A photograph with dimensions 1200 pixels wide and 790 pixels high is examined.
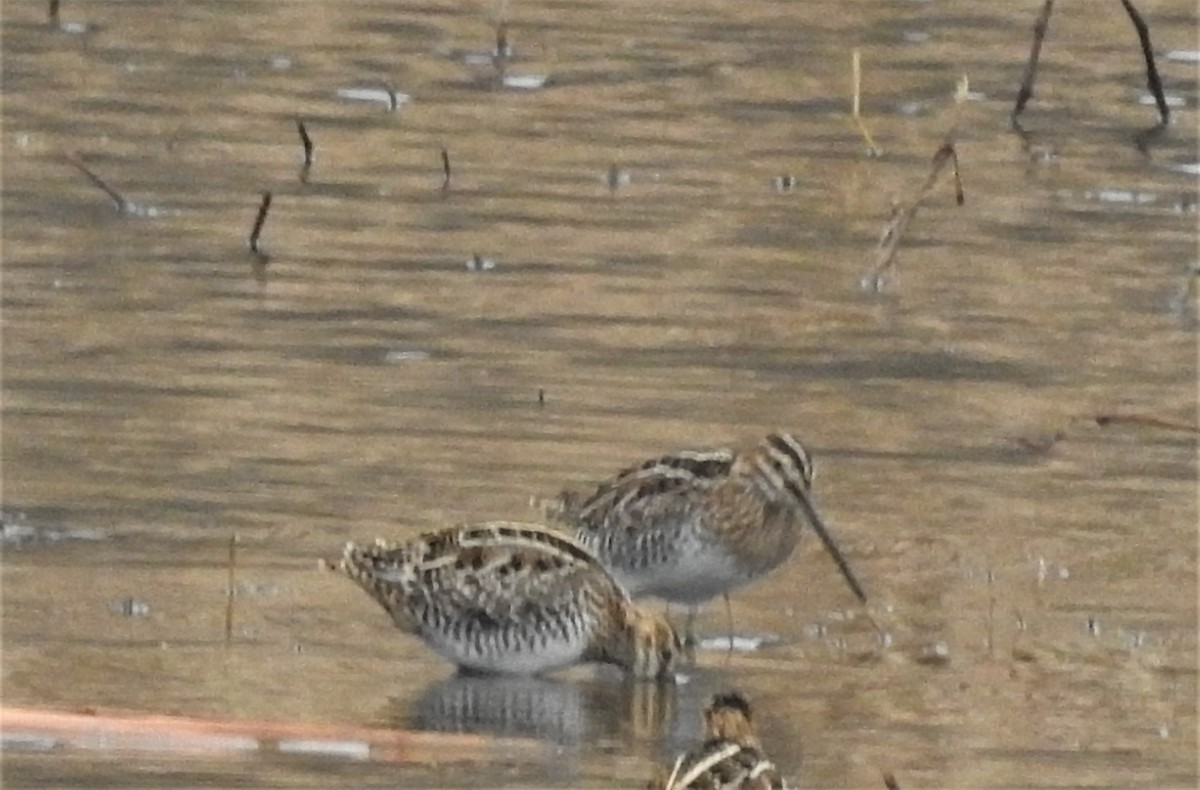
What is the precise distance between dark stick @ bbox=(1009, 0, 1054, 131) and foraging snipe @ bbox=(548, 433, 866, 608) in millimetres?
5812

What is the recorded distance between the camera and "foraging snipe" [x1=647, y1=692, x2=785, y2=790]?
627 centimetres

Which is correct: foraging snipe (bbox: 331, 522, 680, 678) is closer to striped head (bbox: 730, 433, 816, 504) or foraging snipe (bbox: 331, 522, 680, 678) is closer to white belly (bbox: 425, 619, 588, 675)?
white belly (bbox: 425, 619, 588, 675)

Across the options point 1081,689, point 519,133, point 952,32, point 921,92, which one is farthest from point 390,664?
point 952,32

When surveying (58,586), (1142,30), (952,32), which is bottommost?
(952,32)

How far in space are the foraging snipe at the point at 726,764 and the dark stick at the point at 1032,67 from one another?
7961 mm

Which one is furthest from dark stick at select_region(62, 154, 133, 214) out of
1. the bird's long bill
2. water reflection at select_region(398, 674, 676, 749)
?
water reflection at select_region(398, 674, 676, 749)

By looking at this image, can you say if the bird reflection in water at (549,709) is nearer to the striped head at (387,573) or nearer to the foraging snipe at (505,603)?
the foraging snipe at (505,603)

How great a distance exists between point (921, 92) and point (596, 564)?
747 cm

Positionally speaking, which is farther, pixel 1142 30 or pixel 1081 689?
pixel 1142 30

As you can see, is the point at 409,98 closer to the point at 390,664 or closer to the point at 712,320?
the point at 712,320

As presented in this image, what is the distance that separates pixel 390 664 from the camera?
8.06 metres

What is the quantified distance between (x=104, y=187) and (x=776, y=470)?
13.6 feet

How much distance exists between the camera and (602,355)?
10.8m

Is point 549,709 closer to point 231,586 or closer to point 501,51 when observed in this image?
point 231,586
